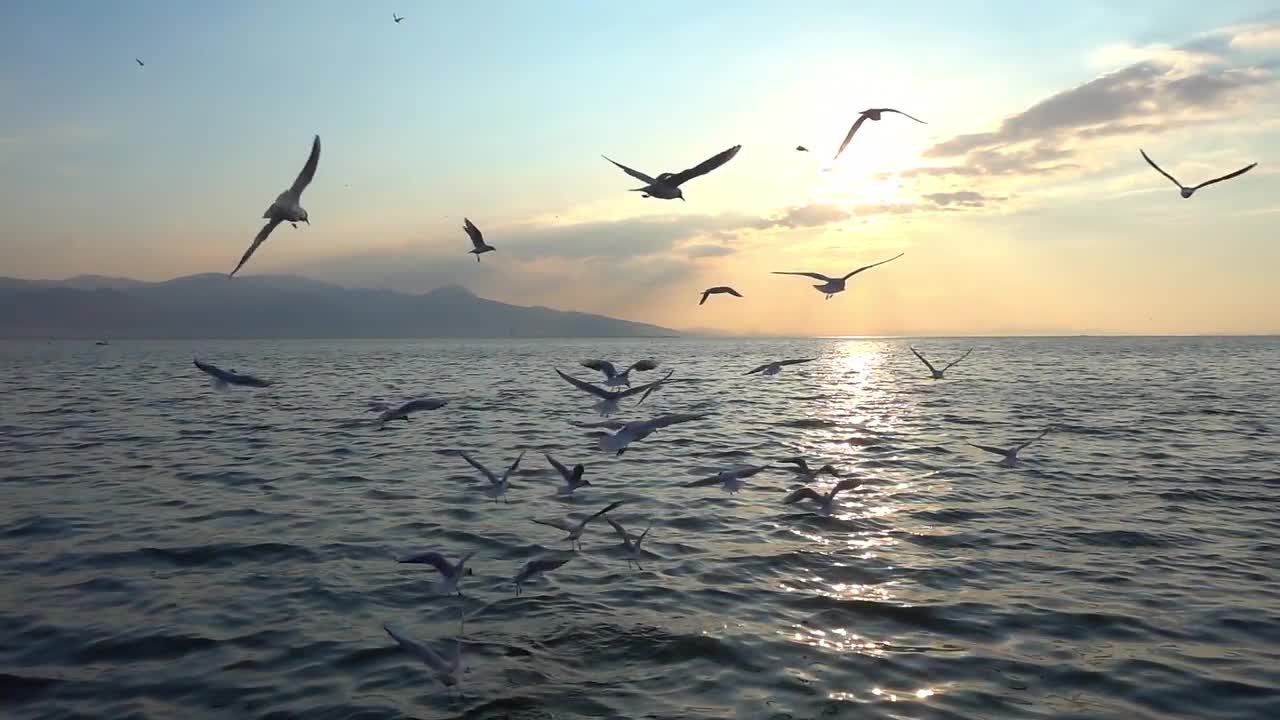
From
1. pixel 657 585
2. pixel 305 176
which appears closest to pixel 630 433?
pixel 657 585

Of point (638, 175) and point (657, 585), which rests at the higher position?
point (638, 175)

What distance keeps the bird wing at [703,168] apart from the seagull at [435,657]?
615 cm

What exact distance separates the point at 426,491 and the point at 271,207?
23.4ft

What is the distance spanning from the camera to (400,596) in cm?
922

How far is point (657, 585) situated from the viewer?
9.59 meters

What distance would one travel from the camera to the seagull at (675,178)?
381 inches

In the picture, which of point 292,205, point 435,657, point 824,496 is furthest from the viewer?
point 824,496

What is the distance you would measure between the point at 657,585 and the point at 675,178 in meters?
5.23

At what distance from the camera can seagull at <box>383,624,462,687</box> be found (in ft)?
17.9

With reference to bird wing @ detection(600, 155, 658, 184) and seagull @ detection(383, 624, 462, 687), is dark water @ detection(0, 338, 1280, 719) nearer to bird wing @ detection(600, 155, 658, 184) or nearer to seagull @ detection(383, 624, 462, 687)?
seagull @ detection(383, 624, 462, 687)

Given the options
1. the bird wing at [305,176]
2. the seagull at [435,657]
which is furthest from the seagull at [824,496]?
the bird wing at [305,176]

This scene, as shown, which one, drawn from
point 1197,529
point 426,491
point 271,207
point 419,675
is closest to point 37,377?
point 426,491

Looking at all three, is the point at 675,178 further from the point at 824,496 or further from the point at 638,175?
the point at 824,496

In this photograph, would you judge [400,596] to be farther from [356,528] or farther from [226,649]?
[356,528]
